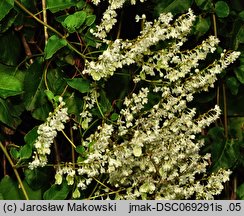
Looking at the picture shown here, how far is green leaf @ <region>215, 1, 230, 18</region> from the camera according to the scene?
148 centimetres

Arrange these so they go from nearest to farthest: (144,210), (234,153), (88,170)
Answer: (88,170), (144,210), (234,153)

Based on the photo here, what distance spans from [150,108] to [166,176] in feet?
0.60

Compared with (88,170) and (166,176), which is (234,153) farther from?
(88,170)

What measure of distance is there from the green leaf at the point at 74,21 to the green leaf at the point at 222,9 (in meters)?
0.39

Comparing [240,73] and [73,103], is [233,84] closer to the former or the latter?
[240,73]

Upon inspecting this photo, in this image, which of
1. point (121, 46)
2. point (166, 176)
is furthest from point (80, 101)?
point (166, 176)

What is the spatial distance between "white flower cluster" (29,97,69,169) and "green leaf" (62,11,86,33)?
179 mm

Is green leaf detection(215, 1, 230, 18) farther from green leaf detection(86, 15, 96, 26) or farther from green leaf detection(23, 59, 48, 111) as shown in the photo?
green leaf detection(23, 59, 48, 111)

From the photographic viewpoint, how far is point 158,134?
1.36 meters

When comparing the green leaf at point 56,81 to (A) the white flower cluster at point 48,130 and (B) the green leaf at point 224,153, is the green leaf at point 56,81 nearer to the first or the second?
(A) the white flower cluster at point 48,130

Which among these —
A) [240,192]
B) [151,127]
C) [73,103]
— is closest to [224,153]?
[240,192]

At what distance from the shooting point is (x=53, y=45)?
130cm

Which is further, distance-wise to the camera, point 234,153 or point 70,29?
point 234,153

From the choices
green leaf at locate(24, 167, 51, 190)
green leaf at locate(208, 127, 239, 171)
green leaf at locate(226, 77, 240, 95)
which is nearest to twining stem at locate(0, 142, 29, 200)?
green leaf at locate(24, 167, 51, 190)
